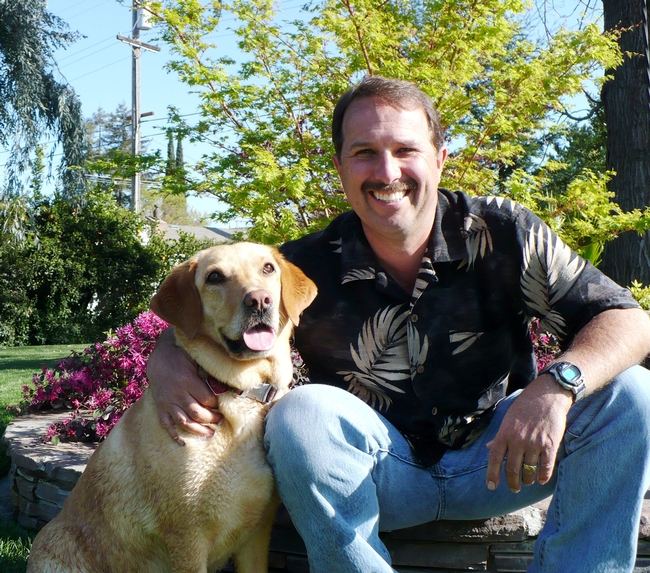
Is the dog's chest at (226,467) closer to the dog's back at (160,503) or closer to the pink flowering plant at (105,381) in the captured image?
the dog's back at (160,503)

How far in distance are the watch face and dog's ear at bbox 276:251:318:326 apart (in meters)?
0.94

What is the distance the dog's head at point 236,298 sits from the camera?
2293 mm

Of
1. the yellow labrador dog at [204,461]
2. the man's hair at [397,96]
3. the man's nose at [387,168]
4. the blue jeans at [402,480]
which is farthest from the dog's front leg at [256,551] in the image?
the man's hair at [397,96]

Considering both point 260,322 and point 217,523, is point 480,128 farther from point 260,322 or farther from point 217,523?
point 217,523

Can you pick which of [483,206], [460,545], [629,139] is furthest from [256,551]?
[629,139]

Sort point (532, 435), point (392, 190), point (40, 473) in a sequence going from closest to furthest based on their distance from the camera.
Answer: point (532, 435) → point (392, 190) → point (40, 473)

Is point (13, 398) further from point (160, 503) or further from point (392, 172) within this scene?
point (392, 172)

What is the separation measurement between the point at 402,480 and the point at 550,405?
1.91 ft

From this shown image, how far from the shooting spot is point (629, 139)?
24.8 ft

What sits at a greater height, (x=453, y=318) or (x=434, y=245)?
(x=434, y=245)

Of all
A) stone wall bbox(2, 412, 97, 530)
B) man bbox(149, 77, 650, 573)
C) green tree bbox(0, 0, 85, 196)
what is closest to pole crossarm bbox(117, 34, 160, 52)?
green tree bbox(0, 0, 85, 196)

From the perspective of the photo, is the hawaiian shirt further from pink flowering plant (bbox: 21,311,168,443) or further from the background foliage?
the background foliage

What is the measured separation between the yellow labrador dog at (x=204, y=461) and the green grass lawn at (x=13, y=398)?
65 cm

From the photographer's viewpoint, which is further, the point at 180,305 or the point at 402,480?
the point at 180,305
